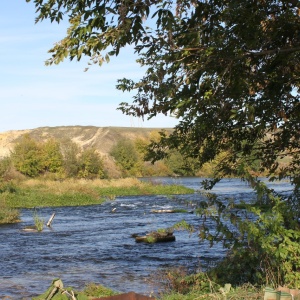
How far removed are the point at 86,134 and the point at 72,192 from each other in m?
130

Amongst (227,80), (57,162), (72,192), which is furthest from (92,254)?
(57,162)

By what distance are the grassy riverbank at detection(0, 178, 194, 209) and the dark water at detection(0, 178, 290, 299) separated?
12.9 m

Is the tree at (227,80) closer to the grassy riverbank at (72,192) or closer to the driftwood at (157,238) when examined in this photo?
the driftwood at (157,238)

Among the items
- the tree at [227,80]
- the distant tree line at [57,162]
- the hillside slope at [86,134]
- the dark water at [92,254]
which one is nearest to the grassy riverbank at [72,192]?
the dark water at [92,254]

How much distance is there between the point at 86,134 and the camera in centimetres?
18062

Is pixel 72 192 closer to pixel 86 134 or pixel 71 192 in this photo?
pixel 71 192

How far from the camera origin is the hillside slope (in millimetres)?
162875

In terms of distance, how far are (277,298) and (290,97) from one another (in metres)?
6.30

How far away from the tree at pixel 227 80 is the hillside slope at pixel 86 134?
146440 millimetres

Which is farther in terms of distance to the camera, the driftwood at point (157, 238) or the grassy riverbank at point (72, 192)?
the grassy riverbank at point (72, 192)

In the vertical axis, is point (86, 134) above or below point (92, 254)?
above

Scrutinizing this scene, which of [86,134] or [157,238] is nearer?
[157,238]

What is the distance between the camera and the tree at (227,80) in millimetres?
7964

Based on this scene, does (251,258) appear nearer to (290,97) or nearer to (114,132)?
(290,97)
